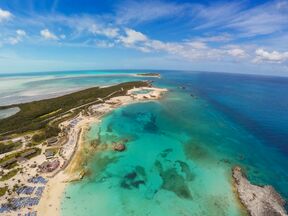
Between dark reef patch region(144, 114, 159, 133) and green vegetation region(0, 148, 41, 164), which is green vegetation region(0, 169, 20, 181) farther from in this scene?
dark reef patch region(144, 114, 159, 133)

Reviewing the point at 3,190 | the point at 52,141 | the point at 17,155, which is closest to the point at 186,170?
the point at 3,190

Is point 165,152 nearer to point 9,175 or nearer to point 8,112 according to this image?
point 9,175

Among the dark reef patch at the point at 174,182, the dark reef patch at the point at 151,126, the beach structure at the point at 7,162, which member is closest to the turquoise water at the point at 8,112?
the beach structure at the point at 7,162

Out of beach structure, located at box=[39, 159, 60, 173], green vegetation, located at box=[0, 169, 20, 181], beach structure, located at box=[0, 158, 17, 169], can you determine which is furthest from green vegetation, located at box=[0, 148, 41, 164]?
beach structure, located at box=[39, 159, 60, 173]

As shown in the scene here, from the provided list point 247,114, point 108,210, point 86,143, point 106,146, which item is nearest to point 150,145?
point 106,146

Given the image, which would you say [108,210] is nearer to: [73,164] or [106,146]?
[73,164]

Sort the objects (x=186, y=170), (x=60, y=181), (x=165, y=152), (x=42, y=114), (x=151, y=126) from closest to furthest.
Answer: (x=60, y=181), (x=186, y=170), (x=165, y=152), (x=151, y=126), (x=42, y=114)
